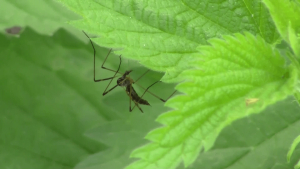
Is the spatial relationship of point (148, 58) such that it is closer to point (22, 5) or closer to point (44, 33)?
point (44, 33)

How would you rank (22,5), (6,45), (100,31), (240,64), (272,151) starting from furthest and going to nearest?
(22,5) < (6,45) < (272,151) < (100,31) < (240,64)

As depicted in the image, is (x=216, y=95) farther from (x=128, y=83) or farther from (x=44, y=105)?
(x=44, y=105)

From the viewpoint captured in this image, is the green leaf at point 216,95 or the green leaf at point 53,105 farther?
the green leaf at point 53,105

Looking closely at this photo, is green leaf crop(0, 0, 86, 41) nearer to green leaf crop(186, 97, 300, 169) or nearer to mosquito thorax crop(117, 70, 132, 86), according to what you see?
mosquito thorax crop(117, 70, 132, 86)

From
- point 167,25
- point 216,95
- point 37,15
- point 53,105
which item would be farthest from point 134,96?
point 216,95

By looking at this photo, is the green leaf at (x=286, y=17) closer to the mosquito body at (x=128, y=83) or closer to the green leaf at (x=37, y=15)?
the mosquito body at (x=128, y=83)

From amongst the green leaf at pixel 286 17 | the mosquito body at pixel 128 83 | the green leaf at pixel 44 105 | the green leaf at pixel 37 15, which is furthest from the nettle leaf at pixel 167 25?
the green leaf at pixel 37 15

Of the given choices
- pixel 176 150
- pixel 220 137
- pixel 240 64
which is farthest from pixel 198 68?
pixel 220 137
